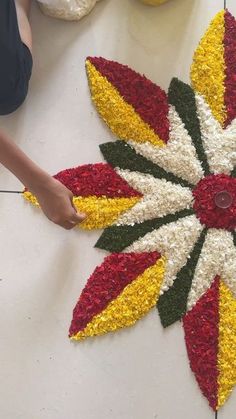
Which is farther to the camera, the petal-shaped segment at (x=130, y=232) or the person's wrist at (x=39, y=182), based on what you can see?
the petal-shaped segment at (x=130, y=232)

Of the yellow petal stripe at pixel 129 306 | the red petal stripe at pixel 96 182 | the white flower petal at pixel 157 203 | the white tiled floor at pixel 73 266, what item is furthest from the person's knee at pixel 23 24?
the yellow petal stripe at pixel 129 306

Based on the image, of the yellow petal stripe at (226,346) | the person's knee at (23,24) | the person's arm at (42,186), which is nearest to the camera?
the person's arm at (42,186)

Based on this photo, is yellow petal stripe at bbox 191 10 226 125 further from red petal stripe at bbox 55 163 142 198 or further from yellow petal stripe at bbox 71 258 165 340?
yellow petal stripe at bbox 71 258 165 340

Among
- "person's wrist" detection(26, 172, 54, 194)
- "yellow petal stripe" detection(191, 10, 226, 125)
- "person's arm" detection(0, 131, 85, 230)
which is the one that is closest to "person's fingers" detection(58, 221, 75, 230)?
"person's arm" detection(0, 131, 85, 230)

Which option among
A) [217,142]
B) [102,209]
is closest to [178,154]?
[217,142]

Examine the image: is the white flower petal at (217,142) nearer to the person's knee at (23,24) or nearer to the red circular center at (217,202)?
the red circular center at (217,202)

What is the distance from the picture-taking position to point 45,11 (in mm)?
1019

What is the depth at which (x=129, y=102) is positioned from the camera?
0.99m

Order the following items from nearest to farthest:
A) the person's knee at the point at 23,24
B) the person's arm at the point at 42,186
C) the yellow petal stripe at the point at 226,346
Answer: the person's arm at the point at 42,186 < the yellow petal stripe at the point at 226,346 < the person's knee at the point at 23,24

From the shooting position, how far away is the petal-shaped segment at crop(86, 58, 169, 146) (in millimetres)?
972

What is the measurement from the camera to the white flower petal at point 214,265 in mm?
909

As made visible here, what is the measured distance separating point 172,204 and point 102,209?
0.13 metres

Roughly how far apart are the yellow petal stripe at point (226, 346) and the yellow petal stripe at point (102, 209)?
0.23 m

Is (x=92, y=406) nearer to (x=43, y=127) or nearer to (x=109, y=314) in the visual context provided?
(x=109, y=314)
